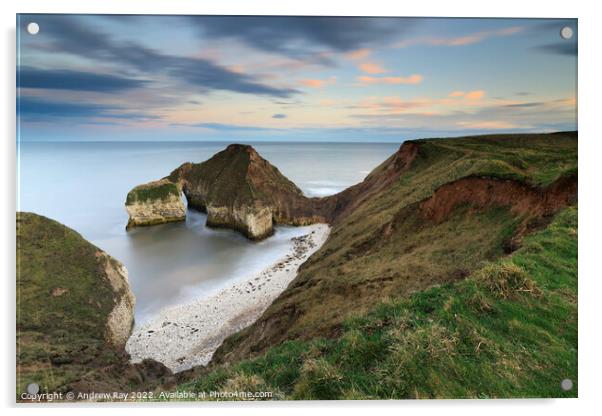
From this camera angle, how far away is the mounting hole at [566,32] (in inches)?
334

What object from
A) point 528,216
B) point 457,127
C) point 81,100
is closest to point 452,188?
point 528,216

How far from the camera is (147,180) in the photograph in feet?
46.8

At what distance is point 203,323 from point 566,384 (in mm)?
12796

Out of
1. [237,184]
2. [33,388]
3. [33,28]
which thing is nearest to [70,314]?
[33,388]

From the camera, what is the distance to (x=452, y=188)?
16.0 meters

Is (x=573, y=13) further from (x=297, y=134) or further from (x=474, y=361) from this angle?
(x=474, y=361)

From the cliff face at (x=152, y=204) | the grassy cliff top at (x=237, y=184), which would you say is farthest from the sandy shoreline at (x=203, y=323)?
the grassy cliff top at (x=237, y=184)

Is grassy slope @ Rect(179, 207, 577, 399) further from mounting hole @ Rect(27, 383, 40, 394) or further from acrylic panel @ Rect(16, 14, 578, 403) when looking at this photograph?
mounting hole @ Rect(27, 383, 40, 394)

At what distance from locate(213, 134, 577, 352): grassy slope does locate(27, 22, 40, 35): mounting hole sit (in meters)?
9.15

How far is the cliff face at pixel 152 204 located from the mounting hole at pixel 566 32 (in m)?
14.3

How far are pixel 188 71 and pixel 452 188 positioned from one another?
11816mm

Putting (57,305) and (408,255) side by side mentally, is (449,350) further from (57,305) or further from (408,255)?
(57,305)

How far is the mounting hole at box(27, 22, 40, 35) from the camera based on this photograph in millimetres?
8125

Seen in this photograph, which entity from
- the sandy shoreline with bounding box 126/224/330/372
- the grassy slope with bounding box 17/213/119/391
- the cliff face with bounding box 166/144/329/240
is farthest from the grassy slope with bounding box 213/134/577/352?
the cliff face with bounding box 166/144/329/240
